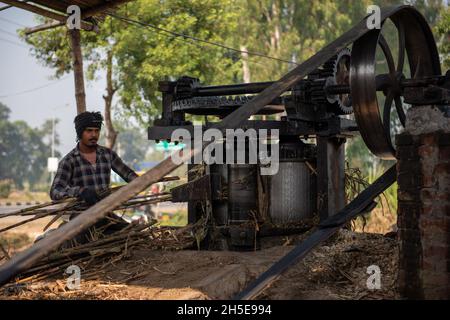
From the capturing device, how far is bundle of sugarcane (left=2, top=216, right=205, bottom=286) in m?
5.10

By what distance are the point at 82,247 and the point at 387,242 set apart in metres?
2.95

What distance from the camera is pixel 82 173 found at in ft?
20.1

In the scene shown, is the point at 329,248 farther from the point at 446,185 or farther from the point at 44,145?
the point at 44,145

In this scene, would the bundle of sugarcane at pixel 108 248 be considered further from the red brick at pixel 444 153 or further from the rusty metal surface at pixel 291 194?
the red brick at pixel 444 153

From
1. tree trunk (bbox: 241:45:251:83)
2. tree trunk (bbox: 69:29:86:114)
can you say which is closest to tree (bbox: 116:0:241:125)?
tree trunk (bbox: 241:45:251:83)

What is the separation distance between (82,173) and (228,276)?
7.68ft

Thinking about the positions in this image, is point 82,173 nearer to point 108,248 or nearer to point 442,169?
point 108,248

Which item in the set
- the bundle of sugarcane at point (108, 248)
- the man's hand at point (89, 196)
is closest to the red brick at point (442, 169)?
the bundle of sugarcane at point (108, 248)

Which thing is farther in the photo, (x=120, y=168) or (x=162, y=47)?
(x=162, y=47)

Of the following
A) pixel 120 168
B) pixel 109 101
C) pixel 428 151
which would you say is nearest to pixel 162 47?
pixel 109 101

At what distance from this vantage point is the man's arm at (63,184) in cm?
577

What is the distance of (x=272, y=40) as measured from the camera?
32.6 meters

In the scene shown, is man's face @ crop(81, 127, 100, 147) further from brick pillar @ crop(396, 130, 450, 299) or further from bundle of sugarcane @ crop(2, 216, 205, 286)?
brick pillar @ crop(396, 130, 450, 299)

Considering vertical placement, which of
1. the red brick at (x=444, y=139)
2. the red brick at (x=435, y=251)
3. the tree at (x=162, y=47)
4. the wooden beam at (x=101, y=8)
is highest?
the tree at (x=162, y=47)
